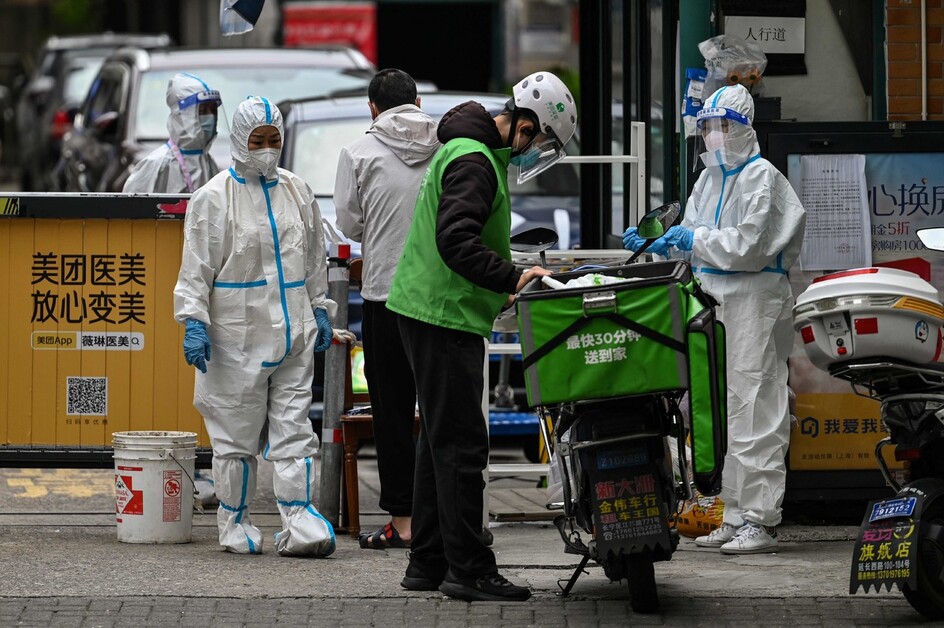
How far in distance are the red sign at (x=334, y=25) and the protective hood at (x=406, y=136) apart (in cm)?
2130

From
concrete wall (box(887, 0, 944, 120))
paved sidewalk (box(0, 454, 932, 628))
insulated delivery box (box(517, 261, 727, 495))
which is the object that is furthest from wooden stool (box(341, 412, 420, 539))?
concrete wall (box(887, 0, 944, 120))

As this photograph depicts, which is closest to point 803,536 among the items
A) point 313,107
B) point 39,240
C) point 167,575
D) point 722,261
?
point 722,261

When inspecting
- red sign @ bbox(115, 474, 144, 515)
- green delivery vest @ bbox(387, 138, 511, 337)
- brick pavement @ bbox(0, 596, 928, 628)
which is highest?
green delivery vest @ bbox(387, 138, 511, 337)

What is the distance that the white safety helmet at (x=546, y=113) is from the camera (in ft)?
20.7

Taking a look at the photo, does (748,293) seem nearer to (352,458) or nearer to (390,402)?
(390,402)

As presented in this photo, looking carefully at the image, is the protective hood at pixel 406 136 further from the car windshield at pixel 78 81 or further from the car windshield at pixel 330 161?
the car windshield at pixel 78 81

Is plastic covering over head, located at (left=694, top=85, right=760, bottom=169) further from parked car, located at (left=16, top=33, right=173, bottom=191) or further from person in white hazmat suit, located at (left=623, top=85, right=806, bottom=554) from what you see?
parked car, located at (left=16, top=33, right=173, bottom=191)

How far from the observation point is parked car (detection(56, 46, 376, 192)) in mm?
13539

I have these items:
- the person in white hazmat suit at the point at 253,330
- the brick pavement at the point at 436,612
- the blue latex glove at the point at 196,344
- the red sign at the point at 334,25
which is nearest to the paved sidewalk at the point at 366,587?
the brick pavement at the point at 436,612

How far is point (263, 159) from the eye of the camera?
7.42 m

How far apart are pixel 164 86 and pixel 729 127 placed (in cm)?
747

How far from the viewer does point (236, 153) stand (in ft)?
24.5

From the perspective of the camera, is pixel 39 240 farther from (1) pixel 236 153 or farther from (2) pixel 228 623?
(2) pixel 228 623

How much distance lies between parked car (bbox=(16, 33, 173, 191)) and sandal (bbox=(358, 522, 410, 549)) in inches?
Result: 523
